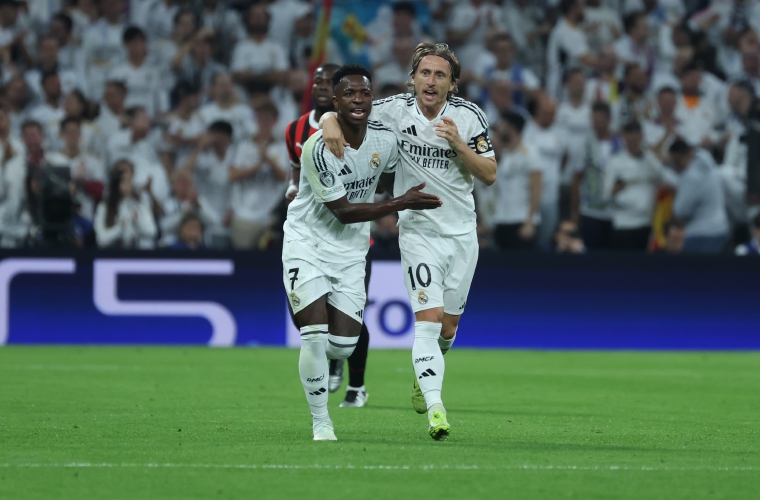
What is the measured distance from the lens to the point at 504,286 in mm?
15430

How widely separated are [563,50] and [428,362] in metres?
11.4

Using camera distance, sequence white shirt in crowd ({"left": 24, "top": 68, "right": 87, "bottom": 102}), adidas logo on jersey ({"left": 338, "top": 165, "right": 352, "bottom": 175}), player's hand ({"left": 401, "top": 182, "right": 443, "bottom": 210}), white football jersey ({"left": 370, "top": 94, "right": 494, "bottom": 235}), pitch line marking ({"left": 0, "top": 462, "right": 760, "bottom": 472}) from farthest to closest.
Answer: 1. white shirt in crowd ({"left": 24, "top": 68, "right": 87, "bottom": 102})
2. white football jersey ({"left": 370, "top": 94, "right": 494, "bottom": 235})
3. adidas logo on jersey ({"left": 338, "top": 165, "right": 352, "bottom": 175})
4. player's hand ({"left": 401, "top": 182, "right": 443, "bottom": 210})
5. pitch line marking ({"left": 0, "top": 462, "right": 760, "bottom": 472})

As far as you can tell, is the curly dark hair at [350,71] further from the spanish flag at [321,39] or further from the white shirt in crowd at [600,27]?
the white shirt in crowd at [600,27]

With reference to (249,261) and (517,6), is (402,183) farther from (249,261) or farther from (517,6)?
(517,6)

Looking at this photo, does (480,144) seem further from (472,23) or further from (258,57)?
(472,23)

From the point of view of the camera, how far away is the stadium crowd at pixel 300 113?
50.6ft

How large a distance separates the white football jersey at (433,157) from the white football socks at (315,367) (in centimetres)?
110

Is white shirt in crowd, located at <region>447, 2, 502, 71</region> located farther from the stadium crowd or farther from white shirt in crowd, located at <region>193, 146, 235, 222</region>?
white shirt in crowd, located at <region>193, 146, 235, 222</region>

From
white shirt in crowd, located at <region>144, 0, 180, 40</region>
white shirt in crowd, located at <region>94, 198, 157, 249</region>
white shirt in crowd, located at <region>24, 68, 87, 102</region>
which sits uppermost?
white shirt in crowd, located at <region>144, 0, 180, 40</region>

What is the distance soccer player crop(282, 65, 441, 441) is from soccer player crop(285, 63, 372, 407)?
6.54ft

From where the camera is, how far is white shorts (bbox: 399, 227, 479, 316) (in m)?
7.50

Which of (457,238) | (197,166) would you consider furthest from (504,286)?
(457,238)

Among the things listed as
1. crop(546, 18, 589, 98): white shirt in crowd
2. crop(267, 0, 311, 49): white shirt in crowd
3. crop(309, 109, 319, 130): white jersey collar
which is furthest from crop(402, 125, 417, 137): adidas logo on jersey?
crop(267, 0, 311, 49): white shirt in crowd

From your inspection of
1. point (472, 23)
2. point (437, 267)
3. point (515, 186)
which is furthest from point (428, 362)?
point (472, 23)
